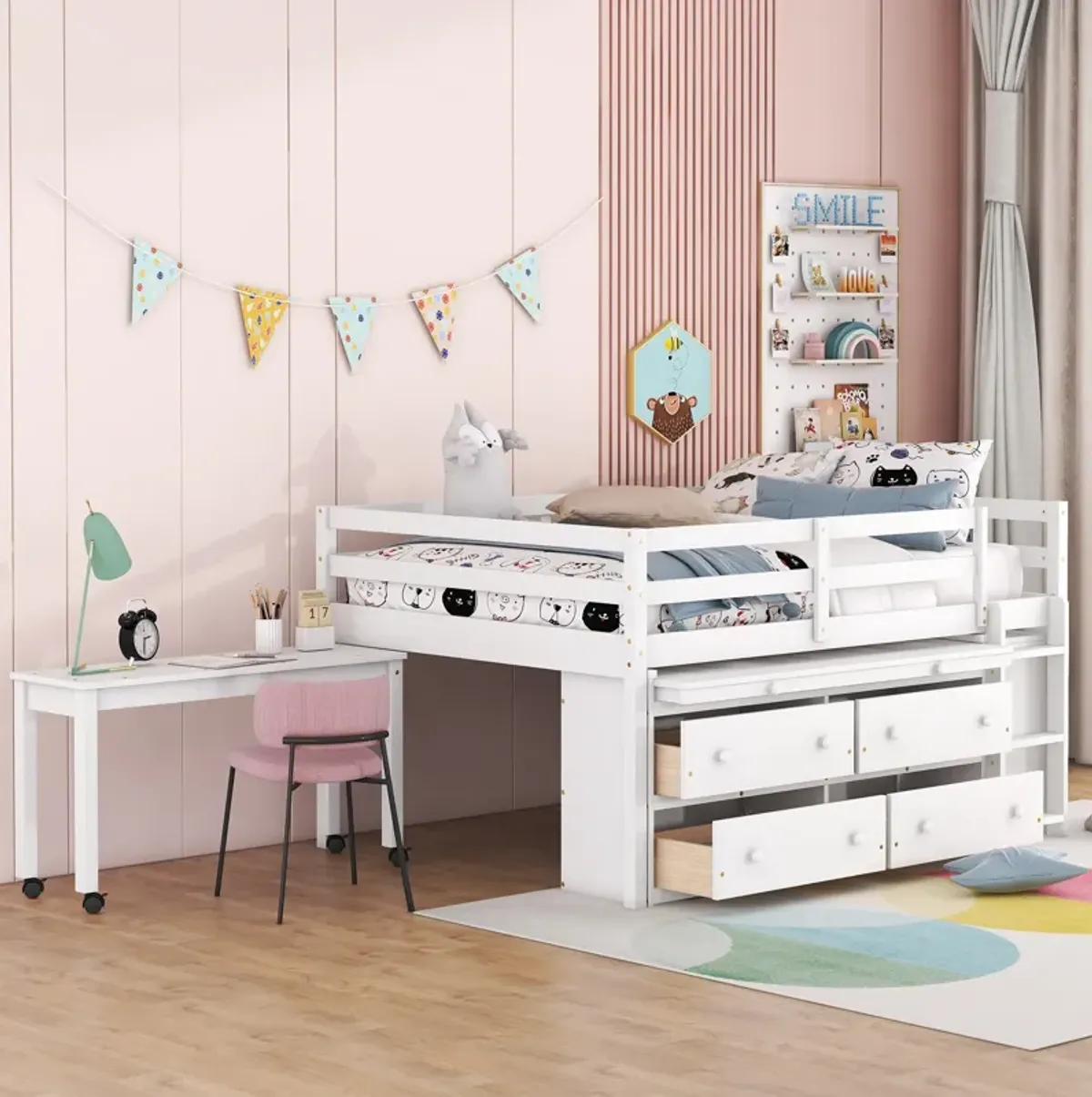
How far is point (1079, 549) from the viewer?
6172mm

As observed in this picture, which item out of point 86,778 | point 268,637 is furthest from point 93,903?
point 268,637

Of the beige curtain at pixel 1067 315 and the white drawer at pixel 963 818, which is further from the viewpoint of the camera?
the beige curtain at pixel 1067 315

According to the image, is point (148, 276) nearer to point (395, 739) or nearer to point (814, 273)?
point (395, 739)

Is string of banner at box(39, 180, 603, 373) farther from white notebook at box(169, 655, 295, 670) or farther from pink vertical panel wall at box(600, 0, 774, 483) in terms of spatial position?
white notebook at box(169, 655, 295, 670)

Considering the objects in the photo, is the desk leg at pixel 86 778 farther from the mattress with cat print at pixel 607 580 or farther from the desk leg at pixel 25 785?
the mattress with cat print at pixel 607 580

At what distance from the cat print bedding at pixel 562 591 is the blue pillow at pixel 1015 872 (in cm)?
69

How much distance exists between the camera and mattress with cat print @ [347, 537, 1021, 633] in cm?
430

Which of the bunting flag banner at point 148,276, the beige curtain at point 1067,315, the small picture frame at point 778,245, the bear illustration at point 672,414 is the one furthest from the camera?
the beige curtain at point 1067,315

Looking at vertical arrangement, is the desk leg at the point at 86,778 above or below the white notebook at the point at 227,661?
below

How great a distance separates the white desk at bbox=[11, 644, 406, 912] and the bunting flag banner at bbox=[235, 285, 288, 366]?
0.80 metres

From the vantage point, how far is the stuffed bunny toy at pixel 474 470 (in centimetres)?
491

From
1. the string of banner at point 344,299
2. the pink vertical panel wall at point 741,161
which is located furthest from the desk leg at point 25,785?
the pink vertical panel wall at point 741,161

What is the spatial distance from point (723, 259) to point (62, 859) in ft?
8.66

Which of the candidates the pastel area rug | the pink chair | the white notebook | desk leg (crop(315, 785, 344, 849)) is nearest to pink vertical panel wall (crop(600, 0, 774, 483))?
desk leg (crop(315, 785, 344, 849))
